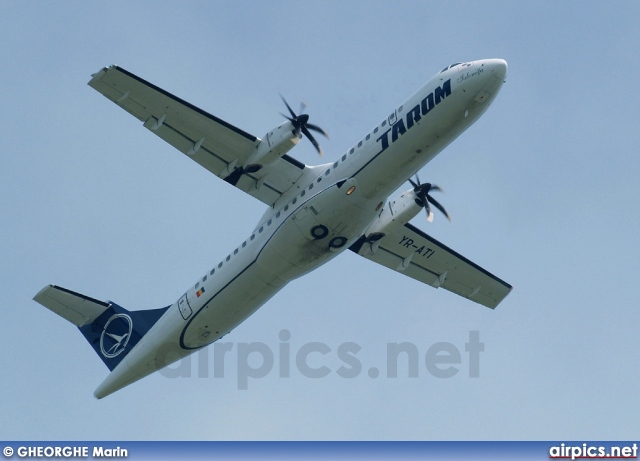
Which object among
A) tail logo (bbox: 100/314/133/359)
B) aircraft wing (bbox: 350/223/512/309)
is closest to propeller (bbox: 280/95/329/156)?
aircraft wing (bbox: 350/223/512/309)

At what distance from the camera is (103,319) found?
106ft

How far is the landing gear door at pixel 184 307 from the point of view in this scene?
29000 millimetres

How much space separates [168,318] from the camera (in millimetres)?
29562

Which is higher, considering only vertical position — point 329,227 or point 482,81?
point 482,81

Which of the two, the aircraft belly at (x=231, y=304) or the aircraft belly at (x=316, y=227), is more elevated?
the aircraft belly at (x=316, y=227)

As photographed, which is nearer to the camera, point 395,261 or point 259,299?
point 259,299

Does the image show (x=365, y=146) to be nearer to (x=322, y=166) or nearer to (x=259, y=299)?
(x=322, y=166)

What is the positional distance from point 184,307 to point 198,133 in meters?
5.39

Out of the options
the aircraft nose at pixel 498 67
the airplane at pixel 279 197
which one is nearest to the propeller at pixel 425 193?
the airplane at pixel 279 197

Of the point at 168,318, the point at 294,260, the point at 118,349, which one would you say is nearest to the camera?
the point at 294,260

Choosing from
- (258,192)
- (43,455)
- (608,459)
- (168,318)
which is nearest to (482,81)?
(258,192)

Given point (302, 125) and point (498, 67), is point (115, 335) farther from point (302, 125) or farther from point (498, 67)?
point (498, 67)

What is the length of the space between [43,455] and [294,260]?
874cm

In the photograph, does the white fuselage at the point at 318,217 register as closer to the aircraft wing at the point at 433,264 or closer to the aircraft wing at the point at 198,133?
the aircraft wing at the point at 198,133
